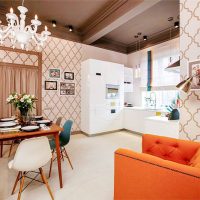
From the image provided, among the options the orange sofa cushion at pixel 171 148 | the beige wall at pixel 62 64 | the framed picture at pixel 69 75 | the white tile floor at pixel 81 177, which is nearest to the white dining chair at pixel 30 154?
the white tile floor at pixel 81 177

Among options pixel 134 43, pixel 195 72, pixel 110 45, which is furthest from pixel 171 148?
pixel 134 43

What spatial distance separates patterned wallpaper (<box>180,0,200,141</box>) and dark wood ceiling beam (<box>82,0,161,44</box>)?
1050 mm

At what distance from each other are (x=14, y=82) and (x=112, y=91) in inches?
107

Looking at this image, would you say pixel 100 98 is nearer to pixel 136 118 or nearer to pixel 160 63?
pixel 136 118

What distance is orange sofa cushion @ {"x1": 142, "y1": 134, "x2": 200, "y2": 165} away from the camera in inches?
61.0

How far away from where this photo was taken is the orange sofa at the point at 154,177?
0.92 metres

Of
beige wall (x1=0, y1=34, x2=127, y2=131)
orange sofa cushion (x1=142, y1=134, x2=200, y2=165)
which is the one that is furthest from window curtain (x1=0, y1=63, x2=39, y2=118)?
orange sofa cushion (x1=142, y1=134, x2=200, y2=165)

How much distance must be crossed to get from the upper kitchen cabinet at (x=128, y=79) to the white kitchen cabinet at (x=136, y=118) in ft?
2.61

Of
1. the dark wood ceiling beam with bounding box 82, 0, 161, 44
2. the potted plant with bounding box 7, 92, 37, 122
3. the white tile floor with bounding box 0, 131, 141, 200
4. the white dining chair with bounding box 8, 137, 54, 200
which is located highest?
the dark wood ceiling beam with bounding box 82, 0, 161, 44

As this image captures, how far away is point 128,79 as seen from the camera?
17.9 ft

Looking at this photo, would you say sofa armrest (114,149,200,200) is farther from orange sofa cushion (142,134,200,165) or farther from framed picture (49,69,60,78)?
framed picture (49,69,60,78)

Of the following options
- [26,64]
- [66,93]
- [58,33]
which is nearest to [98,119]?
[66,93]

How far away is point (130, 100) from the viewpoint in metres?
5.71

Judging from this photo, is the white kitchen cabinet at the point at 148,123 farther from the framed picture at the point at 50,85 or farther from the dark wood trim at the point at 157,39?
the framed picture at the point at 50,85
